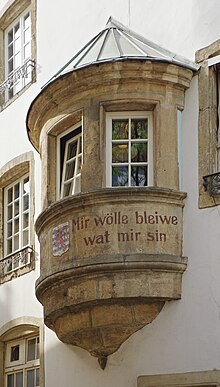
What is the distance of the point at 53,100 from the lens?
1312 centimetres

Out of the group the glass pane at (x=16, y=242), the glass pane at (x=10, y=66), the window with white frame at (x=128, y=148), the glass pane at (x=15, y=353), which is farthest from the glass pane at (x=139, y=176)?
the glass pane at (x=10, y=66)

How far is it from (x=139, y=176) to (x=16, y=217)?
4349 millimetres

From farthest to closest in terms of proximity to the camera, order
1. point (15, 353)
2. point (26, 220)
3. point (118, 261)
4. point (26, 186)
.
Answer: point (26, 186) < point (26, 220) < point (15, 353) < point (118, 261)

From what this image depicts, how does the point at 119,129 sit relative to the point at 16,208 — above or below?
above

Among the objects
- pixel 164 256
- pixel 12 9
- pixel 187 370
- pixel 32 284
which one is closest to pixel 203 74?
pixel 164 256

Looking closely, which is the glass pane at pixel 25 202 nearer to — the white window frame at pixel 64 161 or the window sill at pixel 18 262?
the window sill at pixel 18 262

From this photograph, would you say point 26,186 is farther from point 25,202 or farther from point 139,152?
point 139,152

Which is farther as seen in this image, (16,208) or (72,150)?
(16,208)

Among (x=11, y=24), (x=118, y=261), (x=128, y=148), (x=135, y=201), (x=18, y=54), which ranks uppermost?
(x=11, y=24)

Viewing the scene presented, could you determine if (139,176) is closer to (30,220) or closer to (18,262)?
(30,220)

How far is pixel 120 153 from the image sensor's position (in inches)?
497

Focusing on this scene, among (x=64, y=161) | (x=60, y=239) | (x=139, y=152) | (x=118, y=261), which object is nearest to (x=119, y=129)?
(x=139, y=152)

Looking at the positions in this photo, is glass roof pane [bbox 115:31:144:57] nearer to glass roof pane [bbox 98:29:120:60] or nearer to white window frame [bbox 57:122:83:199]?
glass roof pane [bbox 98:29:120:60]

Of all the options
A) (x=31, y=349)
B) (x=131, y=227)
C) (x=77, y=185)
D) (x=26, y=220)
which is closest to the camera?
(x=131, y=227)
